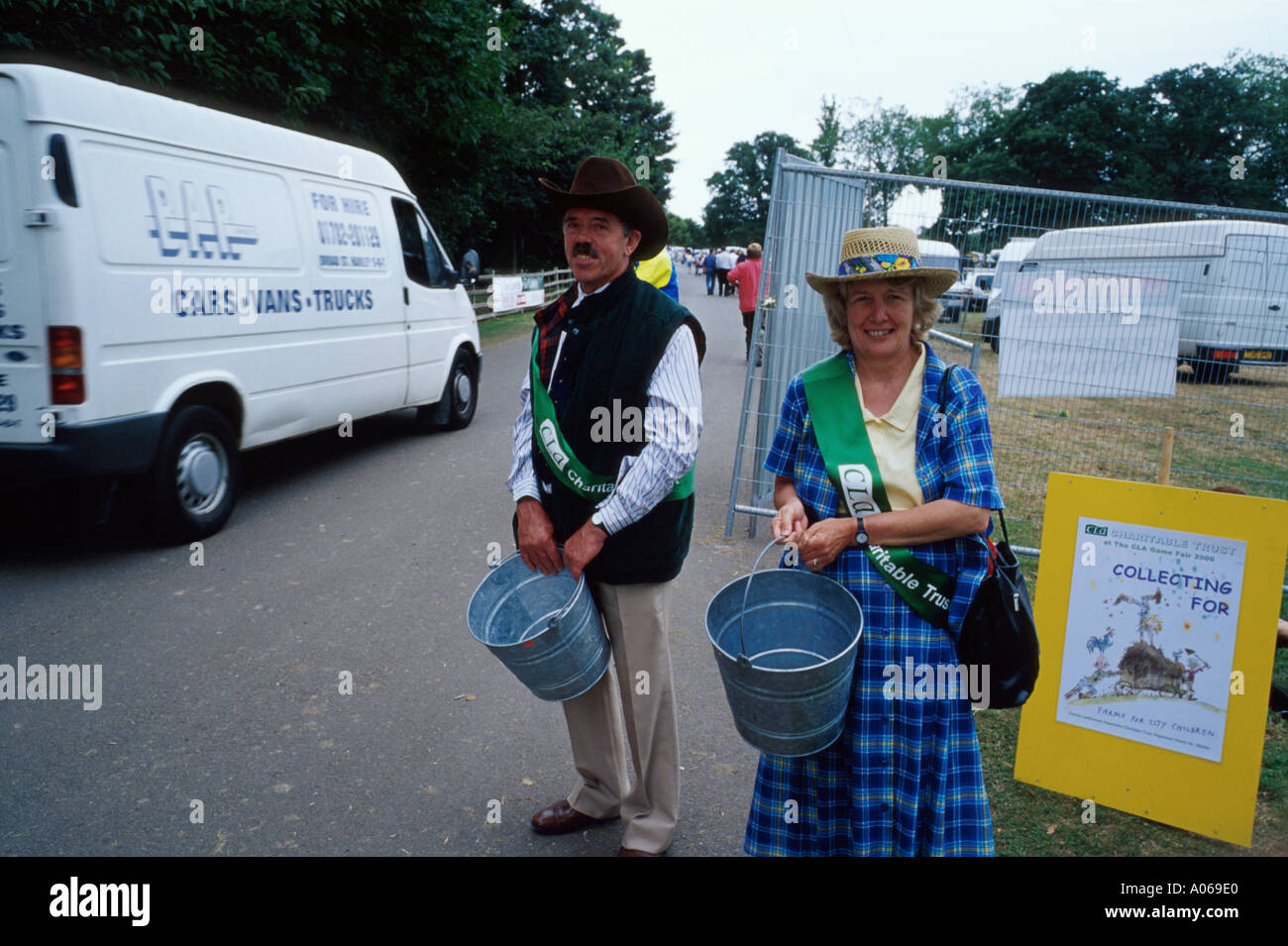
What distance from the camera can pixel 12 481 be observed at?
509 centimetres

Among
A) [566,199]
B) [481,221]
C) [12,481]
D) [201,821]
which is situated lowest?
[201,821]

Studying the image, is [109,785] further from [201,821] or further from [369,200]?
[369,200]

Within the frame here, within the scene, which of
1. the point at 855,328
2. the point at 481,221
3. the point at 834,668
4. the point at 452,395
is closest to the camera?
the point at 834,668

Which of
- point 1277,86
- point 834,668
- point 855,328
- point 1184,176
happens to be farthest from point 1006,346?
point 1277,86

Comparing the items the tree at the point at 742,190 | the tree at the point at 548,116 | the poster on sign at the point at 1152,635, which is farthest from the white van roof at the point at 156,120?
the tree at the point at 742,190

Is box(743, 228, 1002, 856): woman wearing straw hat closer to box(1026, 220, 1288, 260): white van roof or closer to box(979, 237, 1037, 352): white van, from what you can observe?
box(979, 237, 1037, 352): white van

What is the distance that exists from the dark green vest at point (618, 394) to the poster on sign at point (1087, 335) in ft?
11.2

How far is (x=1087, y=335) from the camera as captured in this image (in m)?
5.29

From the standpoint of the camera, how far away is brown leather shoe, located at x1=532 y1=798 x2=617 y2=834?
304 centimetres

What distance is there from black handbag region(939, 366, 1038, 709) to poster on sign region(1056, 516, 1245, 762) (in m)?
1.21

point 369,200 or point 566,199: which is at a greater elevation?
point 369,200

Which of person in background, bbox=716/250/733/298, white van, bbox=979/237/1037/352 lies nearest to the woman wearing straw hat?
white van, bbox=979/237/1037/352

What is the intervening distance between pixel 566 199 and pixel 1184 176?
63896mm
